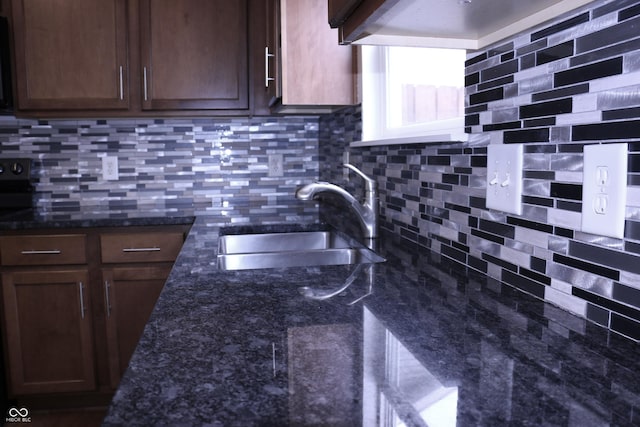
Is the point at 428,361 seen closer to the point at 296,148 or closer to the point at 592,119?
the point at 592,119

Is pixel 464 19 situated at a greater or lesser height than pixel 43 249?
greater

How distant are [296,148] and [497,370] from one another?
2294 millimetres

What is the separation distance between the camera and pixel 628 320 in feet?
2.35

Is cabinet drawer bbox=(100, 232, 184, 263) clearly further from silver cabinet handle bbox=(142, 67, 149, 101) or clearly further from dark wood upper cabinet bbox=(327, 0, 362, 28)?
dark wood upper cabinet bbox=(327, 0, 362, 28)

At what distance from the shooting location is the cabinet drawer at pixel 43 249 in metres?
2.16

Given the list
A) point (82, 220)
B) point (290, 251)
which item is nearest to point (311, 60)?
point (290, 251)

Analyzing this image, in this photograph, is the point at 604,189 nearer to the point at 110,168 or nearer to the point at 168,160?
the point at 168,160

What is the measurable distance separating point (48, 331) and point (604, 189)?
7.22 feet

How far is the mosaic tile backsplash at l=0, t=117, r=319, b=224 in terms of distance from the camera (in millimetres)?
2684

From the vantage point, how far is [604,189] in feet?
2.44

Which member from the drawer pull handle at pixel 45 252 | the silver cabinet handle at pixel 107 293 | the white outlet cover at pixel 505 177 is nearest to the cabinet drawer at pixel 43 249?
the drawer pull handle at pixel 45 252

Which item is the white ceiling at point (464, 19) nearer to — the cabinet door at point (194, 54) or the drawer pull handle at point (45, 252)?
the cabinet door at point (194, 54)

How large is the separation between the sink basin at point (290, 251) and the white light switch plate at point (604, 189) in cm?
64

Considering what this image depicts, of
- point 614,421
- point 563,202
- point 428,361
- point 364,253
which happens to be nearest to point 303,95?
point 364,253
